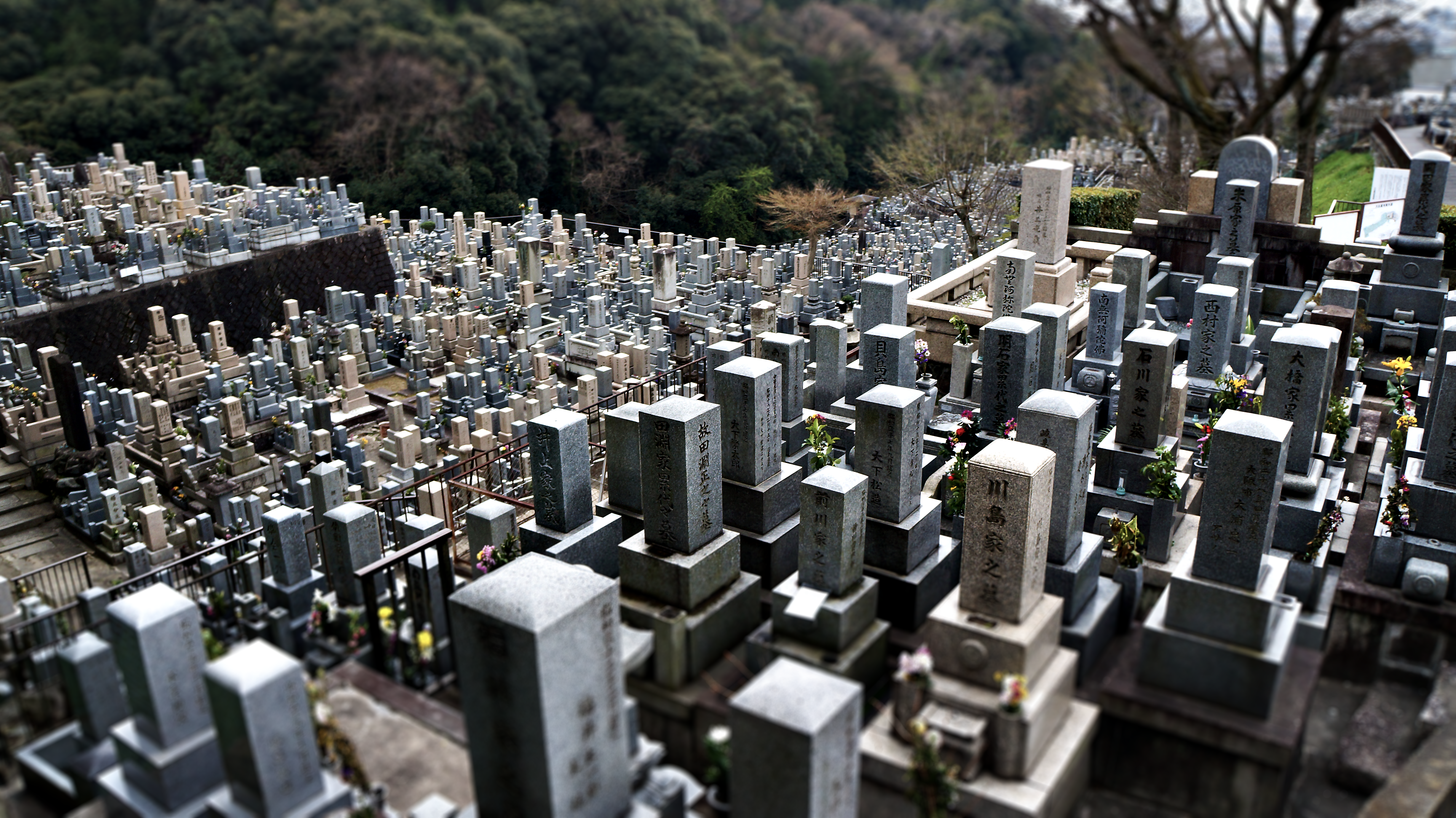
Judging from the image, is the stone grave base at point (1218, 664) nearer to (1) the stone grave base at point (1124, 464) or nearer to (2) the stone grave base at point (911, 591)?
(2) the stone grave base at point (911, 591)

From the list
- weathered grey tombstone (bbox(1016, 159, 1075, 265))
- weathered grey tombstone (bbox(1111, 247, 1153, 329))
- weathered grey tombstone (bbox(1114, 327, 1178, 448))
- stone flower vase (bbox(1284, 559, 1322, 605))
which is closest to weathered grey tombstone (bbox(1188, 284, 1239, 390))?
weathered grey tombstone (bbox(1111, 247, 1153, 329))

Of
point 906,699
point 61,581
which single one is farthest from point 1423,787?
point 61,581

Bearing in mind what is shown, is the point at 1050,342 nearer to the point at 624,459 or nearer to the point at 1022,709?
the point at 624,459

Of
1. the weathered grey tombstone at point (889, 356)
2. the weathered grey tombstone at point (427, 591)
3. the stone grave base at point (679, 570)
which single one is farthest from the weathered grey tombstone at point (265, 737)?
the weathered grey tombstone at point (889, 356)

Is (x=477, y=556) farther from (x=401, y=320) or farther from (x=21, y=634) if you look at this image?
(x=401, y=320)

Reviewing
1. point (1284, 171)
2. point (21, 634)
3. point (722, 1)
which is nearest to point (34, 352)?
point (21, 634)
